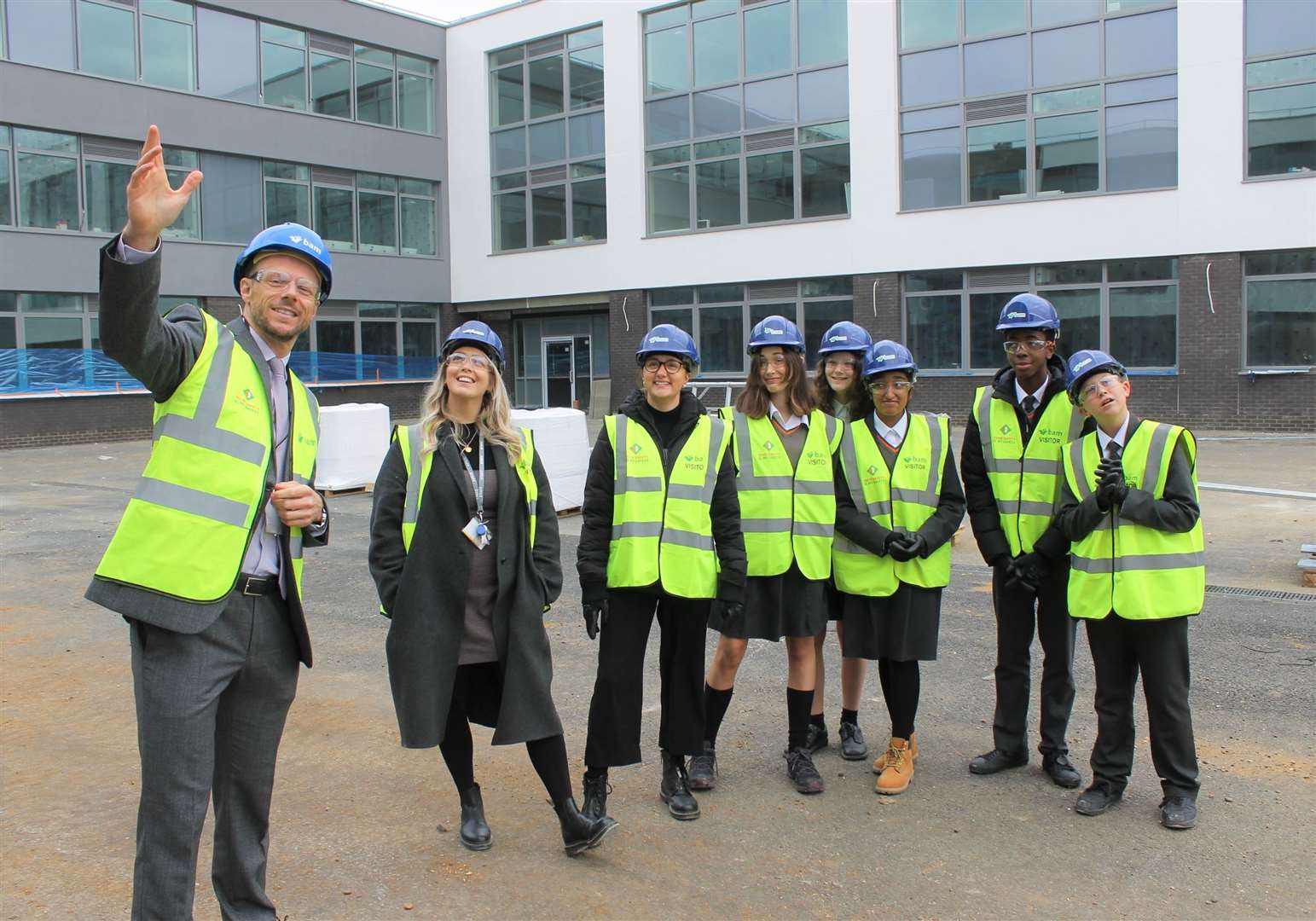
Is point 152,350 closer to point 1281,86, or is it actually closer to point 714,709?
point 714,709

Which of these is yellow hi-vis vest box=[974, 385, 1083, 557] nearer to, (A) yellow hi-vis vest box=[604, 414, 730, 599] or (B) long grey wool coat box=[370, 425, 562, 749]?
(A) yellow hi-vis vest box=[604, 414, 730, 599]

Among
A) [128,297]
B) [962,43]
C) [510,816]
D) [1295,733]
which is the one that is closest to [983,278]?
[962,43]

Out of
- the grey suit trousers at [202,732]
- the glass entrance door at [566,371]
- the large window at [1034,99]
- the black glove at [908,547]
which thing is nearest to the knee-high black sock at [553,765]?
the grey suit trousers at [202,732]

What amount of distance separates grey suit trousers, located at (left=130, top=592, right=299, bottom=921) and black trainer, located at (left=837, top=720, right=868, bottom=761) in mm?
2655

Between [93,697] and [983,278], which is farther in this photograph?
[983,278]

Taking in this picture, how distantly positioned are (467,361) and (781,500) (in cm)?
151

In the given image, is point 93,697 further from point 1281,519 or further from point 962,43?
point 962,43

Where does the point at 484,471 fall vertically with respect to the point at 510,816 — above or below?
above

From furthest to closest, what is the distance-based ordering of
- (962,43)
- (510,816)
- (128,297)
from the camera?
(962,43), (510,816), (128,297)

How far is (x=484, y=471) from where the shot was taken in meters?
3.94

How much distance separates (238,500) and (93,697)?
3.59m

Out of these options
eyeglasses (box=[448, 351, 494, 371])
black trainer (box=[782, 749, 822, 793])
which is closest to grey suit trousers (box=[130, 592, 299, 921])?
eyeglasses (box=[448, 351, 494, 371])

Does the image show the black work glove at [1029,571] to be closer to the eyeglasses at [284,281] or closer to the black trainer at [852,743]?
the black trainer at [852,743]

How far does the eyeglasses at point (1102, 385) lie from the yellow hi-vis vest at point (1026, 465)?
0.28m
